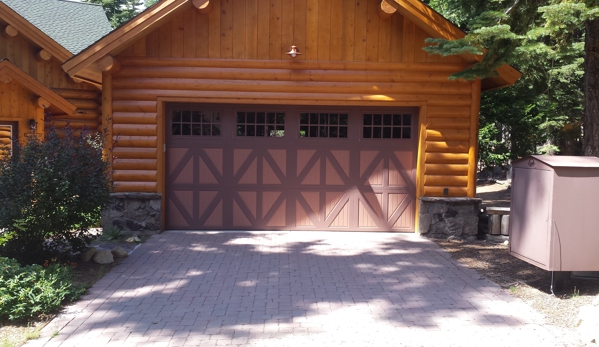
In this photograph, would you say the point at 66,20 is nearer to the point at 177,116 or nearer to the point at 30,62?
the point at 30,62

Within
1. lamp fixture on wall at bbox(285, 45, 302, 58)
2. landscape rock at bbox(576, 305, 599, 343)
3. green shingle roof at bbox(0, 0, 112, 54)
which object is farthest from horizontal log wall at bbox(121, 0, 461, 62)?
landscape rock at bbox(576, 305, 599, 343)

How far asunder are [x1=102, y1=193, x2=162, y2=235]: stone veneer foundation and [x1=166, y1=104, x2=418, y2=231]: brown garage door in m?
0.49

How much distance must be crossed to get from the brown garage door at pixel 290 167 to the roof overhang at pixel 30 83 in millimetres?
2935

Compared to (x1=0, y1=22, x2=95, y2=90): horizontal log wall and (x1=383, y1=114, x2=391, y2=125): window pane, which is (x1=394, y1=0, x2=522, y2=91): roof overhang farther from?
(x1=0, y1=22, x2=95, y2=90): horizontal log wall

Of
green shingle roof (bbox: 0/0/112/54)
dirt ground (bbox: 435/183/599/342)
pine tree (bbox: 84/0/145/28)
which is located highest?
pine tree (bbox: 84/0/145/28)

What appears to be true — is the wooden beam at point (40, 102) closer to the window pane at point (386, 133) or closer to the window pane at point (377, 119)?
the window pane at point (377, 119)

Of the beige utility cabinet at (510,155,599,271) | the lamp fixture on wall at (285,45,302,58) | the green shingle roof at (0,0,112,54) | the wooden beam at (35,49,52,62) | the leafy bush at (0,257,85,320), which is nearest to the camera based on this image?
the leafy bush at (0,257,85,320)

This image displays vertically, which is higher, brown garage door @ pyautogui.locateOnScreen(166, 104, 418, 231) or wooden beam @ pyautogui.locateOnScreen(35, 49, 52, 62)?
wooden beam @ pyautogui.locateOnScreen(35, 49, 52, 62)

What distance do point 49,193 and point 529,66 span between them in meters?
9.67

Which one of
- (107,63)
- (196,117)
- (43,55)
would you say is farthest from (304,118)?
(43,55)

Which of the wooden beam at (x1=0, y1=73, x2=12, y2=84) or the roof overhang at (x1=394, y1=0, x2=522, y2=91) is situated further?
the wooden beam at (x1=0, y1=73, x2=12, y2=84)

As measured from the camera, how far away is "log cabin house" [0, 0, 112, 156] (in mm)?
12266

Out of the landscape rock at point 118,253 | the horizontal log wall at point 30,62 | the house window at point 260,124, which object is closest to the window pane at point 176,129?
the house window at point 260,124

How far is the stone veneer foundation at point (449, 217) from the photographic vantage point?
38.1 ft
